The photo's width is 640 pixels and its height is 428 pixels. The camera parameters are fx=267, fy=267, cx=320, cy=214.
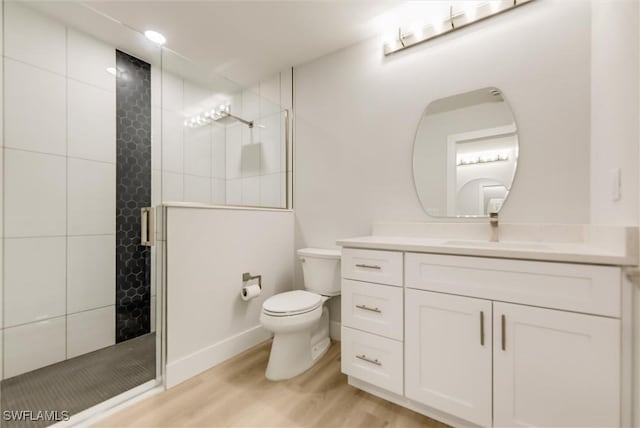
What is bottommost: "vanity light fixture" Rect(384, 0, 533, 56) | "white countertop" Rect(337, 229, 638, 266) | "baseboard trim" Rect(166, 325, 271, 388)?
"baseboard trim" Rect(166, 325, 271, 388)

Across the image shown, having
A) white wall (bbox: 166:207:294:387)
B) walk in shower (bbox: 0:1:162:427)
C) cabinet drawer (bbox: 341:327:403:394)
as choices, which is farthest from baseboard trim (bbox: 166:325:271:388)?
cabinet drawer (bbox: 341:327:403:394)

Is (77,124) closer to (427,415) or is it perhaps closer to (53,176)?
(53,176)

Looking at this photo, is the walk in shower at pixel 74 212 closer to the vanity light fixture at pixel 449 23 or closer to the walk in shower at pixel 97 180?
the walk in shower at pixel 97 180

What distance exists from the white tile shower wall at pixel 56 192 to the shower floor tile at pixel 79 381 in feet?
0.36

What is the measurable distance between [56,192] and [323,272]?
1.88 m

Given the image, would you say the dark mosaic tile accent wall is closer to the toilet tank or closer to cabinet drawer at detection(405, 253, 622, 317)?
the toilet tank

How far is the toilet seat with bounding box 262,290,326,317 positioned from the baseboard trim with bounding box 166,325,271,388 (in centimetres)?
46

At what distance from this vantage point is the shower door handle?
5.28 ft

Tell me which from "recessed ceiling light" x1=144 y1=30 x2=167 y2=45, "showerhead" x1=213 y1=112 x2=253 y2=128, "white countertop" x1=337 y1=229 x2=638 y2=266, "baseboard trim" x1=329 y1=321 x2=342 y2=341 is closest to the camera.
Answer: "white countertop" x1=337 y1=229 x2=638 y2=266

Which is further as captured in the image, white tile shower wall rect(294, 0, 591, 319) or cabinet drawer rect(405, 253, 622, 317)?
white tile shower wall rect(294, 0, 591, 319)

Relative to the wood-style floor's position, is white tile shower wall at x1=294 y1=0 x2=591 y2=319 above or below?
above

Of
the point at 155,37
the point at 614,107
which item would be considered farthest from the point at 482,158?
the point at 155,37

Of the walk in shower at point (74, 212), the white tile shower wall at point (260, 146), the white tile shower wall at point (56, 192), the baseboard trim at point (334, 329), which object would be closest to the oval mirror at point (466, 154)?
the baseboard trim at point (334, 329)

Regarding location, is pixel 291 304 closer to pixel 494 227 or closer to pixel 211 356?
pixel 211 356
